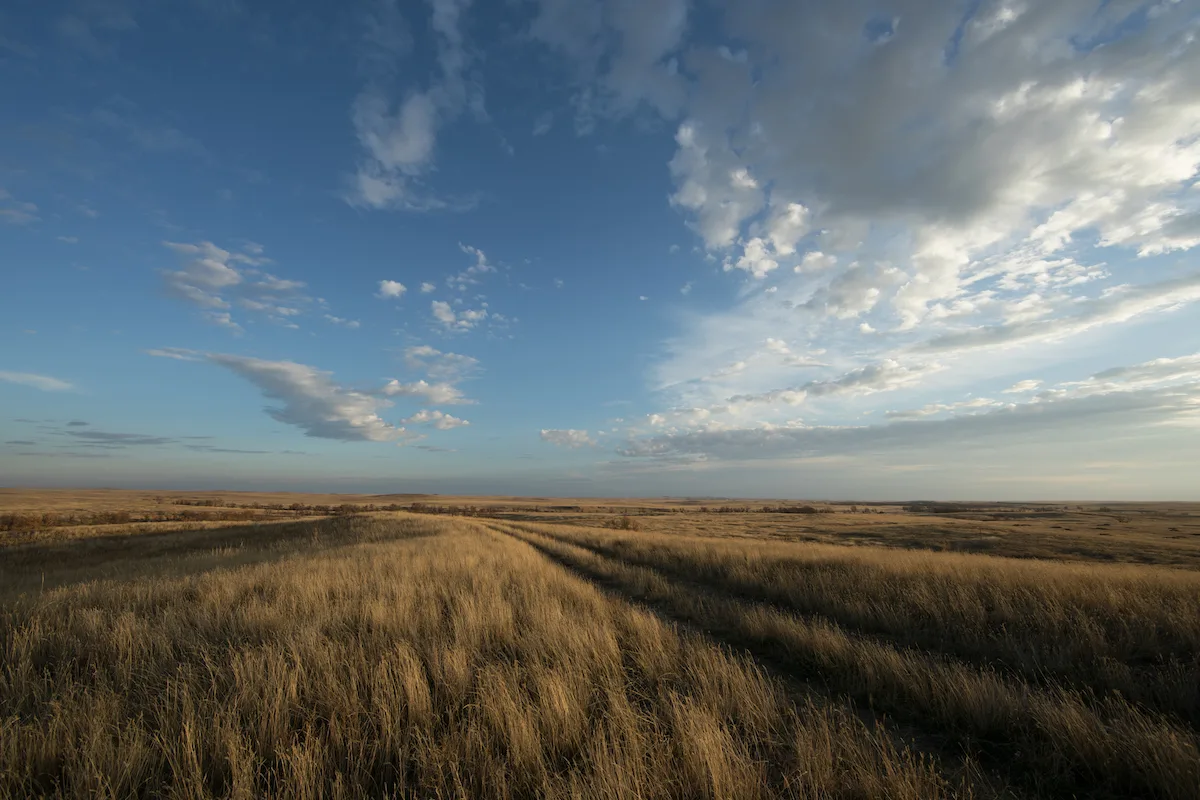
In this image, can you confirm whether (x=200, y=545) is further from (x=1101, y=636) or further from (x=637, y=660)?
(x=1101, y=636)

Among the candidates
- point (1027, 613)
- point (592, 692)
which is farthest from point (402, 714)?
point (1027, 613)

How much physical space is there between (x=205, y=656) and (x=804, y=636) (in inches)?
332

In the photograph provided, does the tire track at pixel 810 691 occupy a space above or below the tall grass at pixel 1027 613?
below

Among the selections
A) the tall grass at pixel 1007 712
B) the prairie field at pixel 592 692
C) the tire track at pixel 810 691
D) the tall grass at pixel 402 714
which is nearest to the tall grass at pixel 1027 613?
the prairie field at pixel 592 692

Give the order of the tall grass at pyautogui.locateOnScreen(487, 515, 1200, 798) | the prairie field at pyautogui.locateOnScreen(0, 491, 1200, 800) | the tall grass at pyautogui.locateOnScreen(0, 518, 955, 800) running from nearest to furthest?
the tall grass at pyautogui.locateOnScreen(0, 518, 955, 800), the prairie field at pyautogui.locateOnScreen(0, 491, 1200, 800), the tall grass at pyautogui.locateOnScreen(487, 515, 1200, 798)

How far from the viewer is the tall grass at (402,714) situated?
146 inches

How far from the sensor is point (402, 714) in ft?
16.3

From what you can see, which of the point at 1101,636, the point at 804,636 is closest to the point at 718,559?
the point at 804,636

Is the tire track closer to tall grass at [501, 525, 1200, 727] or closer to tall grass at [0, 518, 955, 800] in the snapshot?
tall grass at [0, 518, 955, 800]

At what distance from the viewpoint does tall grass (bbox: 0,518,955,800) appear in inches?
146

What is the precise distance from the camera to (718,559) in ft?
58.4

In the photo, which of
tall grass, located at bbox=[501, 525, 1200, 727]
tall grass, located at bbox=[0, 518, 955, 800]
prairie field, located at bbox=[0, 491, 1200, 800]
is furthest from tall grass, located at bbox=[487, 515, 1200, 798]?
tall grass, located at bbox=[0, 518, 955, 800]

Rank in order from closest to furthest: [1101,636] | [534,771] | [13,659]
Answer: [534,771] → [13,659] → [1101,636]

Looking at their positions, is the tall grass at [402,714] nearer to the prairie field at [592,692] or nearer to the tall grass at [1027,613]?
the prairie field at [592,692]
